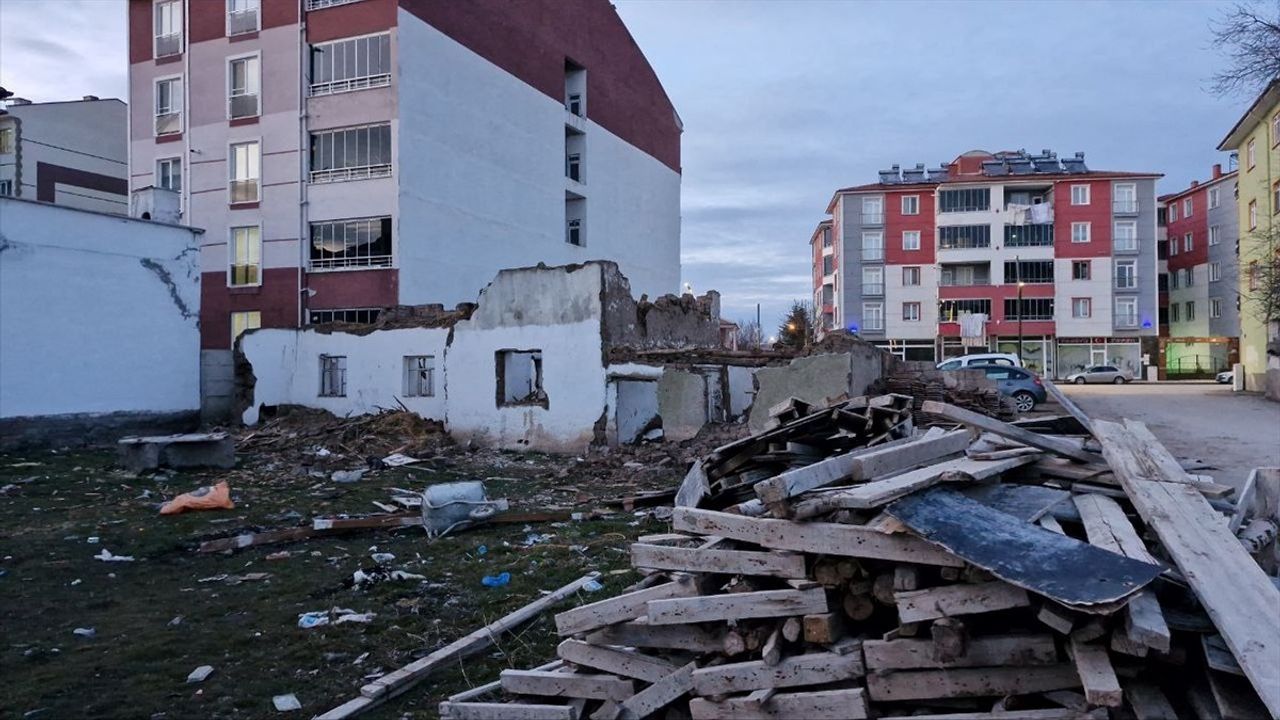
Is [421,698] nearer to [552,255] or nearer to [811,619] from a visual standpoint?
[811,619]

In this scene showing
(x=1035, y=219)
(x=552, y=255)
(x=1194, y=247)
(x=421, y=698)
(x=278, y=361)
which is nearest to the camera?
(x=421, y=698)

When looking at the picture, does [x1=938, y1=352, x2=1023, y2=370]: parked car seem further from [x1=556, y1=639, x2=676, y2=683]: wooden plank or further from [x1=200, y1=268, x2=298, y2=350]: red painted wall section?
[x1=556, y1=639, x2=676, y2=683]: wooden plank

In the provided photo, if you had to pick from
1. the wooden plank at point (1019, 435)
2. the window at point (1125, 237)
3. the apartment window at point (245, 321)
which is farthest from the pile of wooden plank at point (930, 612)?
the window at point (1125, 237)

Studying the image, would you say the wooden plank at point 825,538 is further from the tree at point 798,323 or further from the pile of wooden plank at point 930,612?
the tree at point 798,323

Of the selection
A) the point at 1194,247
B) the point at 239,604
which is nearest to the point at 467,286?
the point at 239,604

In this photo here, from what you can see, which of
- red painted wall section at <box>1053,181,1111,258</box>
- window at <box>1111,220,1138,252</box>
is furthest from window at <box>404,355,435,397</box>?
window at <box>1111,220,1138,252</box>

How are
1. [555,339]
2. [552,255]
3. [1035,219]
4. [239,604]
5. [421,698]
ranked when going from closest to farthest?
[421,698]
[239,604]
[555,339]
[552,255]
[1035,219]

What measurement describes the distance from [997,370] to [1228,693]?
22.1 metres

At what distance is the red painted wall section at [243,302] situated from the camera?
81.5 ft

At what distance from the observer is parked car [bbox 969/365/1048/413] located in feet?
75.9

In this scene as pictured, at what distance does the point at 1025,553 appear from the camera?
12.8 feet

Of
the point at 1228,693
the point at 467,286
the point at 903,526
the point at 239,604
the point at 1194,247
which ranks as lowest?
the point at 239,604

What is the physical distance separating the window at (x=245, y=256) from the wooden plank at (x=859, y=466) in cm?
2404

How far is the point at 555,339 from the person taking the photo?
1762 centimetres
